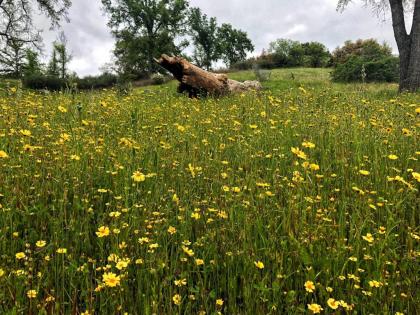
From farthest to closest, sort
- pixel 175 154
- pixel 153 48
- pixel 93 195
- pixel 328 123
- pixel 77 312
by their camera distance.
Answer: pixel 153 48
pixel 328 123
pixel 175 154
pixel 93 195
pixel 77 312

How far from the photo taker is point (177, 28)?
49062 millimetres

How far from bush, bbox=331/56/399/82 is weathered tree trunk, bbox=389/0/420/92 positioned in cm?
848

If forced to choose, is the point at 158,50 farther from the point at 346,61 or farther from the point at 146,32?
the point at 346,61

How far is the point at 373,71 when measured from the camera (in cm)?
2417

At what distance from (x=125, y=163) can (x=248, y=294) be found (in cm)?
205

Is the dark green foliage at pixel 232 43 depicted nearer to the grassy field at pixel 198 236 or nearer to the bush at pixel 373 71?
the bush at pixel 373 71

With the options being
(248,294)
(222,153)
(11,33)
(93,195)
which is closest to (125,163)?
(93,195)

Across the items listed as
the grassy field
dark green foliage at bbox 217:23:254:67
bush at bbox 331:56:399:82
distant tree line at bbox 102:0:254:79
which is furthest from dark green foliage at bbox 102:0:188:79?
the grassy field

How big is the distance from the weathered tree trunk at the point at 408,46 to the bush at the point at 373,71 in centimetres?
848

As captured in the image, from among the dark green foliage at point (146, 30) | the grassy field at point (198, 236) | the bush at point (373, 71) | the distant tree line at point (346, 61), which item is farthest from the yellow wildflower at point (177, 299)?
the dark green foliage at point (146, 30)

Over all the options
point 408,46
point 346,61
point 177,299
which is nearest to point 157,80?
point 346,61

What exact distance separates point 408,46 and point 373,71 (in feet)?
34.6

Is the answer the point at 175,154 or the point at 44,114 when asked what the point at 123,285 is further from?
the point at 44,114

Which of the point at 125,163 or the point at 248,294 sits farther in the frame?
the point at 125,163
